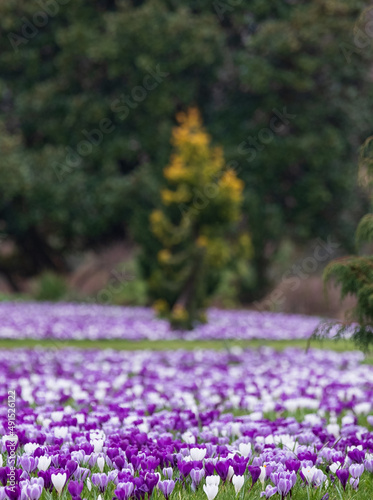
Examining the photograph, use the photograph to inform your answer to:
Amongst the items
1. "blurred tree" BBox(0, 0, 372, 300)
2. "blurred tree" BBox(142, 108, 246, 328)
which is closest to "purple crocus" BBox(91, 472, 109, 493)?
"blurred tree" BBox(142, 108, 246, 328)

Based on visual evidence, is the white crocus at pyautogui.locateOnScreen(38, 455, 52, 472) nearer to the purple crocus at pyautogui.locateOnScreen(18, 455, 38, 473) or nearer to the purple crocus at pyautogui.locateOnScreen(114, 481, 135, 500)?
the purple crocus at pyautogui.locateOnScreen(18, 455, 38, 473)

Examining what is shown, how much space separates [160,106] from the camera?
32125mm

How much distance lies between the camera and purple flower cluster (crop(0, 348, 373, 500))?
3.48 m

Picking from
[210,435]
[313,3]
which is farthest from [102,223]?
[210,435]

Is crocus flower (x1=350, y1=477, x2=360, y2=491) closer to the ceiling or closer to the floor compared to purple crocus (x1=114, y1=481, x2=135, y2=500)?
closer to the floor

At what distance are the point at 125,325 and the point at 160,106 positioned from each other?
16.0m

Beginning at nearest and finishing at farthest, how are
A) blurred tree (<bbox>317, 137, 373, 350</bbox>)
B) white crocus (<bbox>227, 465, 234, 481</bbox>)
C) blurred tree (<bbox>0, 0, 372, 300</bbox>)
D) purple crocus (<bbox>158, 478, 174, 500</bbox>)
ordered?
purple crocus (<bbox>158, 478, 174, 500</bbox>)
white crocus (<bbox>227, 465, 234, 481</bbox>)
blurred tree (<bbox>317, 137, 373, 350</bbox>)
blurred tree (<bbox>0, 0, 372, 300</bbox>)

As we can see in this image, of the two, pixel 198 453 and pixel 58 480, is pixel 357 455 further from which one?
pixel 58 480

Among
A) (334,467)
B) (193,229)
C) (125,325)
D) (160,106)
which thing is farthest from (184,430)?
(160,106)

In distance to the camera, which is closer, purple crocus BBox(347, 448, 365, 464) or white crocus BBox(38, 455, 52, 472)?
white crocus BBox(38, 455, 52, 472)

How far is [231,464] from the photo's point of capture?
3.60m

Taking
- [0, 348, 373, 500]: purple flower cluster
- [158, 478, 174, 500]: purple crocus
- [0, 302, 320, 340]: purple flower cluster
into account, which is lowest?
[0, 302, 320, 340]: purple flower cluster

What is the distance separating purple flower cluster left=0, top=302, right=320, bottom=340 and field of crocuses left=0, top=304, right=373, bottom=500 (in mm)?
5927

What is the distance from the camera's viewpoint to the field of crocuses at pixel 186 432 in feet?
11.3
